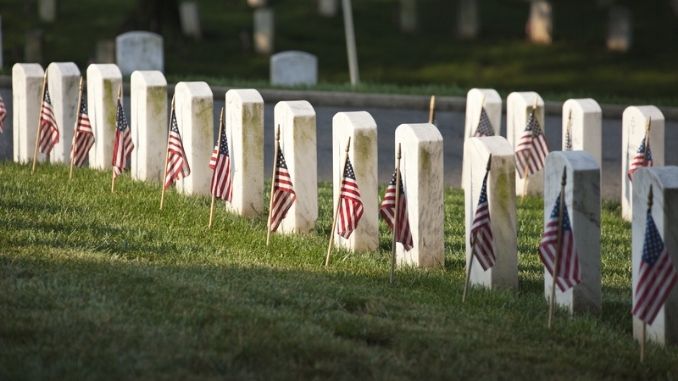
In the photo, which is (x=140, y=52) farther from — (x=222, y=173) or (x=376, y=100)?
(x=222, y=173)

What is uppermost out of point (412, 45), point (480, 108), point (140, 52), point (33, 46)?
point (412, 45)

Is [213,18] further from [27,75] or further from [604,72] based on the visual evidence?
[27,75]

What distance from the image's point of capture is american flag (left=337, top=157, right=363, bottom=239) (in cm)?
941

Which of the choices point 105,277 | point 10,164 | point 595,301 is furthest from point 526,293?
point 10,164

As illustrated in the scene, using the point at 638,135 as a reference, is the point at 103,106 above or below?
above

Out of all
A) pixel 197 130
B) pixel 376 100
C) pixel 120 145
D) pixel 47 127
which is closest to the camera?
pixel 120 145

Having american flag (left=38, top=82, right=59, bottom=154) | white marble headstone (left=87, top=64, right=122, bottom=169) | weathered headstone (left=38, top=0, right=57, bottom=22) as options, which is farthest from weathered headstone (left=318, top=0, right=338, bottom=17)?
american flag (left=38, top=82, right=59, bottom=154)

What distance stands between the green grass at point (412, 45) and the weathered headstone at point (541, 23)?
34cm

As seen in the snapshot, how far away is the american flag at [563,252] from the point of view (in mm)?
8102

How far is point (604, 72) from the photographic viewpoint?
1112 inches

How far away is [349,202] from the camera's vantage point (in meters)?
9.45

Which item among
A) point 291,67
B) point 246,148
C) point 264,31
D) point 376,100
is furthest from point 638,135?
point 264,31

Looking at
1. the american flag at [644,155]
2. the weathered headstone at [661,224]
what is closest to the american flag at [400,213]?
the weathered headstone at [661,224]

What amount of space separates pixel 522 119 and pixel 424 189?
4331 millimetres
